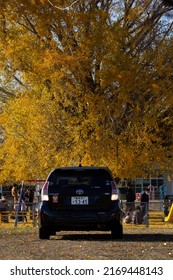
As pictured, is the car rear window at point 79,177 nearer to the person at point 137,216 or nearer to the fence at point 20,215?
the fence at point 20,215

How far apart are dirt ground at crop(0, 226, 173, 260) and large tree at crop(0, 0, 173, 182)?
11.2 meters

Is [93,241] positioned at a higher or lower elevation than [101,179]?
lower

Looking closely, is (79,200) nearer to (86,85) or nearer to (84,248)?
(84,248)

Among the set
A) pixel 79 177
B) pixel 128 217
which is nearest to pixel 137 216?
pixel 128 217

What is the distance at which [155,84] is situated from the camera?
26.6 m

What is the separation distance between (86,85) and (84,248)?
15.5m

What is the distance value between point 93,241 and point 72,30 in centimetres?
1470

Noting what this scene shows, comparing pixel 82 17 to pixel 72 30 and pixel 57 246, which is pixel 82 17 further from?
pixel 57 246

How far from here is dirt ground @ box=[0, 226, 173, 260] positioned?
36.8 ft

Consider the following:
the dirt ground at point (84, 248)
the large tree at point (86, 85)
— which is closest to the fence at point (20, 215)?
the large tree at point (86, 85)

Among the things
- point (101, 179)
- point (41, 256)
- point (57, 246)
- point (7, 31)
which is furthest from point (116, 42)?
point (41, 256)

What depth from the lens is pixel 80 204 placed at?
574 inches

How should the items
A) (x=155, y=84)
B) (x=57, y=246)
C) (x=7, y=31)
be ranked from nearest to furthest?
1. (x=57, y=246)
2. (x=155, y=84)
3. (x=7, y=31)

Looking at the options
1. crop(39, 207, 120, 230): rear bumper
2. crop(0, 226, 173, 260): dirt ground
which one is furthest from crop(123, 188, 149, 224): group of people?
crop(39, 207, 120, 230): rear bumper
